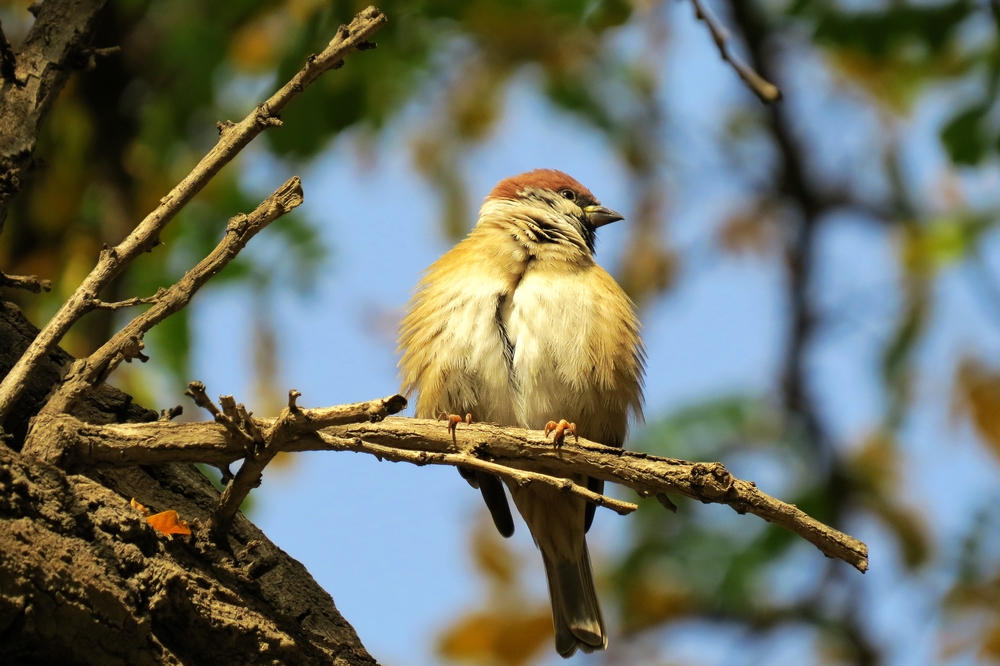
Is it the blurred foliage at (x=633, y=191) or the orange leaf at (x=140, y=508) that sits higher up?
the blurred foliage at (x=633, y=191)

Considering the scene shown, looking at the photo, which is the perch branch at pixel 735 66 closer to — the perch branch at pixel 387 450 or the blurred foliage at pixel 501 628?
the perch branch at pixel 387 450

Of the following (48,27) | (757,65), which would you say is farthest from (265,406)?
(757,65)

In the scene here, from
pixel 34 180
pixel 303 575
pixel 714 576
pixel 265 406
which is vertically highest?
pixel 714 576

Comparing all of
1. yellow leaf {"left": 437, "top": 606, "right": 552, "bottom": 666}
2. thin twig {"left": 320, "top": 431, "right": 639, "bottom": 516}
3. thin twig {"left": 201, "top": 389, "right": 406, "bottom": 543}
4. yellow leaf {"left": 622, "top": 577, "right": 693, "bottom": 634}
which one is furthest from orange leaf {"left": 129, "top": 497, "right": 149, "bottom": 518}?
yellow leaf {"left": 622, "top": 577, "right": 693, "bottom": 634}

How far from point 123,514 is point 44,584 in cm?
25

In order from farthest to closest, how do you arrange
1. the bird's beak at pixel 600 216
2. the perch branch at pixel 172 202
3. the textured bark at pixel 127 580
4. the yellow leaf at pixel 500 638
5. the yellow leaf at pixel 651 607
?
the yellow leaf at pixel 651 607
the yellow leaf at pixel 500 638
the bird's beak at pixel 600 216
the perch branch at pixel 172 202
the textured bark at pixel 127 580

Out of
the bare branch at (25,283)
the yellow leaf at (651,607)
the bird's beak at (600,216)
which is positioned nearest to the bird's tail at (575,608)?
the bird's beak at (600,216)

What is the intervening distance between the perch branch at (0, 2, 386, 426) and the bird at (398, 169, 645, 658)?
1.81 m

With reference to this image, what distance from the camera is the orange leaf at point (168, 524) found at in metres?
2.43

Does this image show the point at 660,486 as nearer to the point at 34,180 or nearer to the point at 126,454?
the point at 126,454

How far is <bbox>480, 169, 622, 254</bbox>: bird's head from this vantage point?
532 cm

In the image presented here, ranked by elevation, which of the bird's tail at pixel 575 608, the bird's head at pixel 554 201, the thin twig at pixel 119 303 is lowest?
the thin twig at pixel 119 303

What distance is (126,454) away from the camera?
232 centimetres

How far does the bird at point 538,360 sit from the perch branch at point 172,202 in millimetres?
1812
